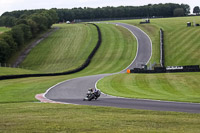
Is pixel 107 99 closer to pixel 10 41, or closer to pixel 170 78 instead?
pixel 170 78

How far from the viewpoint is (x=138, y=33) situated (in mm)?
102125

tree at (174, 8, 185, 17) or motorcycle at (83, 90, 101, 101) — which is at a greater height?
tree at (174, 8, 185, 17)

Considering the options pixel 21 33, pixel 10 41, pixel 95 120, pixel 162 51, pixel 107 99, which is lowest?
pixel 162 51

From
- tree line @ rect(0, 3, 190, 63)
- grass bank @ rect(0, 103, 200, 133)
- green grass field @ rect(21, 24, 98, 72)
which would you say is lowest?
Result: green grass field @ rect(21, 24, 98, 72)

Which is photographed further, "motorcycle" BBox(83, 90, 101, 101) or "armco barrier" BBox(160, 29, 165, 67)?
"armco barrier" BBox(160, 29, 165, 67)

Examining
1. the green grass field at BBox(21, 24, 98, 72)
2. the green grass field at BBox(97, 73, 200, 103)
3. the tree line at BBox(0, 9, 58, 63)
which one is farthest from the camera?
the tree line at BBox(0, 9, 58, 63)

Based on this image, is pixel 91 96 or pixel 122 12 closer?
pixel 91 96

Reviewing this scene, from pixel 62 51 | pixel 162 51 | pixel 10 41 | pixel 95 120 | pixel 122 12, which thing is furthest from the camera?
pixel 122 12

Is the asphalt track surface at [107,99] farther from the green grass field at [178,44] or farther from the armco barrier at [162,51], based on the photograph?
the green grass field at [178,44]

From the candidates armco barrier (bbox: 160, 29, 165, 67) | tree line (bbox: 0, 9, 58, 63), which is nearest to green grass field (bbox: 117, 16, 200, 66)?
armco barrier (bbox: 160, 29, 165, 67)

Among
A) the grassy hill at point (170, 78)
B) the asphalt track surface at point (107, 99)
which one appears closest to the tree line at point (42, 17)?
the asphalt track surface at point (107, 99)

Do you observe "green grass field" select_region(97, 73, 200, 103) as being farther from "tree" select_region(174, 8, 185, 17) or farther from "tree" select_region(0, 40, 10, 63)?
"tree" select_region(174, 8, 185, 17)

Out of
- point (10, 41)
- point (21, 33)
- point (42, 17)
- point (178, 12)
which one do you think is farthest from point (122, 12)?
point (10, 41)

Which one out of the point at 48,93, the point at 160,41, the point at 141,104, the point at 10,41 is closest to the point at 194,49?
the point at 160,41
